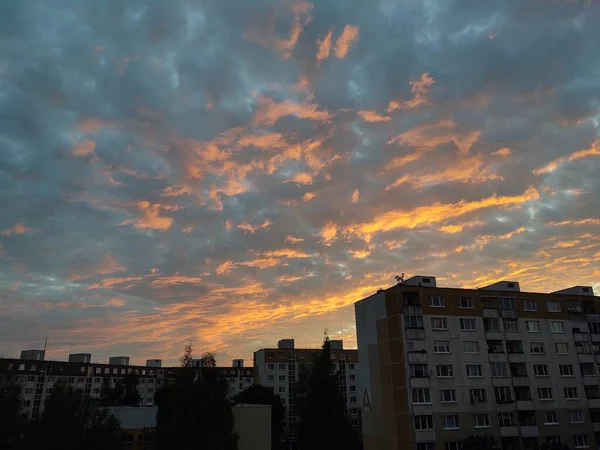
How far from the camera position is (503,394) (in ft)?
200

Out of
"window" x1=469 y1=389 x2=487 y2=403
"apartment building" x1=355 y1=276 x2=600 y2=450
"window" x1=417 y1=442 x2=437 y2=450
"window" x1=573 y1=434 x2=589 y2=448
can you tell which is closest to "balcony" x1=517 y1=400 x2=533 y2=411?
"apartment building" x1=355 y1=276 x2=600 y2=450

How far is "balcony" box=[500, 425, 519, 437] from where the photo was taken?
192 ft

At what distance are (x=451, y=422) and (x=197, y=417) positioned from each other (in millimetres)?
32877

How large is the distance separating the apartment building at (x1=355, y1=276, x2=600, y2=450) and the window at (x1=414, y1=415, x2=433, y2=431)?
0.12m

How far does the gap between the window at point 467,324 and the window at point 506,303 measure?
17.9ft

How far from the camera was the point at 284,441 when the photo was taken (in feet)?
395

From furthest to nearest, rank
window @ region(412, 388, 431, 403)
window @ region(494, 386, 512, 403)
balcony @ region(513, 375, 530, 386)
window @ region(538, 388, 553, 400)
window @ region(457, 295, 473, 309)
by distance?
window @ region(457, 295, 473, 309) < window @ region(538, 388, 553, 400) < balcony @ region(513, 375, 530, 386) < window @ region(494, 386, 512, 403) < window @ region(412, 388, 431, 403)

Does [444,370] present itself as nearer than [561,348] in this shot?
Yes

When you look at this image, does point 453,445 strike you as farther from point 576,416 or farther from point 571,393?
point 571,393

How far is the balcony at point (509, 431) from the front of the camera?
5838cm

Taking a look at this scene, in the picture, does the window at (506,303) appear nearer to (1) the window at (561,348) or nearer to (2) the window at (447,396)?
(1) the window at (561,348)

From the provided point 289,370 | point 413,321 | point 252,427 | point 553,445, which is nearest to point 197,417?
point 252,427

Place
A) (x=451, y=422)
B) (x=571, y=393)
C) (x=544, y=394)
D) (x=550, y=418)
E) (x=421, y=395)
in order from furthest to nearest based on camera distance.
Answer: (x=571, y=393)
(x=544, y=394)
(x=550, y=418)
(x=421, y=395)
(x=451, y=422)

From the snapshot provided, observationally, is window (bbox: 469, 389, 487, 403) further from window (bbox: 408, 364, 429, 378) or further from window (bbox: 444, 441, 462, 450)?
window (bbox: 408, 364, 429, 378)
